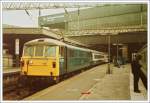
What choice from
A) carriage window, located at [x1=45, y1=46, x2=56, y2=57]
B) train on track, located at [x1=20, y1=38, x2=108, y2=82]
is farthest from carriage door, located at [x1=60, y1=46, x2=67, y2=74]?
carriage window, located at [x1=45, y1=46, x2=56, y2=57]

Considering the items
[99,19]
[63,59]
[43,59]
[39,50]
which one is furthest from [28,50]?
[99,19]

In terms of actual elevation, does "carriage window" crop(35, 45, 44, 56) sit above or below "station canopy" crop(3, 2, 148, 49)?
below

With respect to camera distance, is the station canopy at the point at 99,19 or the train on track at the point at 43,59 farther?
the train on track at the point at 43,59

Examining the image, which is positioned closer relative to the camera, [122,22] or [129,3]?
[129,3]

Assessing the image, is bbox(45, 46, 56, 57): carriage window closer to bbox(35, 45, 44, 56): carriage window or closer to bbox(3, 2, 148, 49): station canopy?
bbox(35, 45, 44, 56): carriage window

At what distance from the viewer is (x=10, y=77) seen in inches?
460

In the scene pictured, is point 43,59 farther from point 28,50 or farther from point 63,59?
point 63,59

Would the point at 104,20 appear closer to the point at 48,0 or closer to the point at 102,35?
the point at 102,35

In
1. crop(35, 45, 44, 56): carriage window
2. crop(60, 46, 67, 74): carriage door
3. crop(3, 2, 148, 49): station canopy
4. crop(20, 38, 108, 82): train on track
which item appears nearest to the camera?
crop(3, 2, 148, 49): station canopy

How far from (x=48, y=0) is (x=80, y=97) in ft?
8.62

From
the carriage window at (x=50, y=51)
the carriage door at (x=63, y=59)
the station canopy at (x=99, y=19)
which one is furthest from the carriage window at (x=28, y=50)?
the carriage door at (x=63, y=59)

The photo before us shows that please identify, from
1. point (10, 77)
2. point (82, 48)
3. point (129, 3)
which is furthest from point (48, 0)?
point (82, 48)

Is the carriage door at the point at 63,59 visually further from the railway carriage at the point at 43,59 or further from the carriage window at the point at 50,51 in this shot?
the carriage window at the point at 50,51

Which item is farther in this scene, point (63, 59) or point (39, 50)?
point (63, 59)
